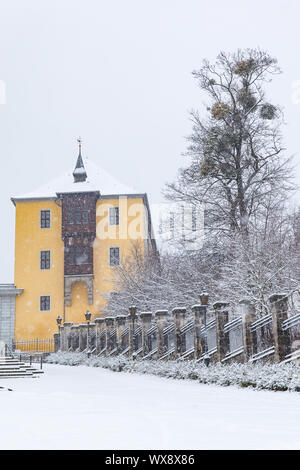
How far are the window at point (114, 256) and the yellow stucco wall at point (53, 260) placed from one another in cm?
32

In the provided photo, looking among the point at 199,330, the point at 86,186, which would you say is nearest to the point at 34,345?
the point at 86,186

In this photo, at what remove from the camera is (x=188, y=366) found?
17250 millimetres

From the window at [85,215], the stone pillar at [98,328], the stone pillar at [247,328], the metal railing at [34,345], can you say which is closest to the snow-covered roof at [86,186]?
the window at [85,215]

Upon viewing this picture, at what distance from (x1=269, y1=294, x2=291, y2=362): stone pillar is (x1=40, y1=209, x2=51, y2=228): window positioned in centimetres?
3771

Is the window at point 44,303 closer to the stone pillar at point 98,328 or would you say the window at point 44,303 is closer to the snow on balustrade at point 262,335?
the stone pillar at point 98,328

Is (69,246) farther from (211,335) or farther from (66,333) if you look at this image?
(211,335)

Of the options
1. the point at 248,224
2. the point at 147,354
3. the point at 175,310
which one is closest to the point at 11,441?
the point at 175,310

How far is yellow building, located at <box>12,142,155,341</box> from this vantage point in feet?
155

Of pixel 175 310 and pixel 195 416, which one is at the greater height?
pixel 175 310

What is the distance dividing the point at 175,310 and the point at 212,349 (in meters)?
3.01

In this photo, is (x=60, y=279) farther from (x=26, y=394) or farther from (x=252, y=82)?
(x=26, y=394)

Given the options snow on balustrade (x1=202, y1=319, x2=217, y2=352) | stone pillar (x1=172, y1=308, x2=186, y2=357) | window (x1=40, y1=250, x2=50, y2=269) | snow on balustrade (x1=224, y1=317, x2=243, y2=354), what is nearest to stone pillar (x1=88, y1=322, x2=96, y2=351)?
stone pillar (x1=172, y1=308, x2=186, y2=357)

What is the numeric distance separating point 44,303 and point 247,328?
113 feet
